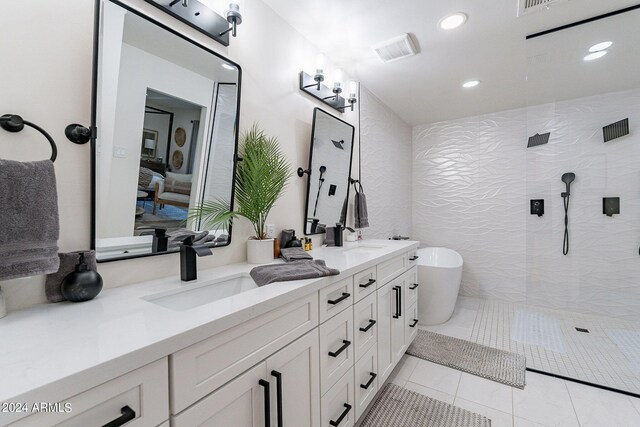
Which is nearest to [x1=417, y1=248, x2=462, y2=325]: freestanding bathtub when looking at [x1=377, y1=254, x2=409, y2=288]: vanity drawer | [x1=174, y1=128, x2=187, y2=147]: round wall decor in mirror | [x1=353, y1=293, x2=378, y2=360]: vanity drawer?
[x1=377, y1=254, x2=409, y2=288]: vanity drawer

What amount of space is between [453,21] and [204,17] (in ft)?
4.95

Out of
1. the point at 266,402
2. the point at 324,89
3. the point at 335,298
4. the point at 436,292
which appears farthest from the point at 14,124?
the point at 436,292

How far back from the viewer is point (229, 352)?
2.46 feet

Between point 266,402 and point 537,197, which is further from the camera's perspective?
point 537,197

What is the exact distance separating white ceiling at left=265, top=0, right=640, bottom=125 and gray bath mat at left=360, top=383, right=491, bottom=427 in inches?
89.7

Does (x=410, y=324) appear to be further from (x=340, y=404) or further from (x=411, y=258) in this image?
(x=340, y=404)

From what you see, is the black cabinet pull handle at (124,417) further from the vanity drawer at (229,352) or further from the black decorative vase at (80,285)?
the black decorative vase at (80,285)

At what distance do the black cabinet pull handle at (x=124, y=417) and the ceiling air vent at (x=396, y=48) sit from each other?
2305 millimetres

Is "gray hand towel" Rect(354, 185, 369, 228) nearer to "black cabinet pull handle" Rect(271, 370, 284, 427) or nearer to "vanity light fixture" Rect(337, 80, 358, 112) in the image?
"vanity light fixture" Rect(337, 80, 358, 112)

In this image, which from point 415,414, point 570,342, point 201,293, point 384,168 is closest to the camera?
point 201,293

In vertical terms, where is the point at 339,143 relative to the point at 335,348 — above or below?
above

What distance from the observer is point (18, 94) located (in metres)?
0.81

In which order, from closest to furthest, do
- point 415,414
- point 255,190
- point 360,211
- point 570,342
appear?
point 255,190, point 415,414, point 570,342, point 360,211

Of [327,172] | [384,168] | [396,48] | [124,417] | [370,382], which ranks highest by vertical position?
[396,48]
